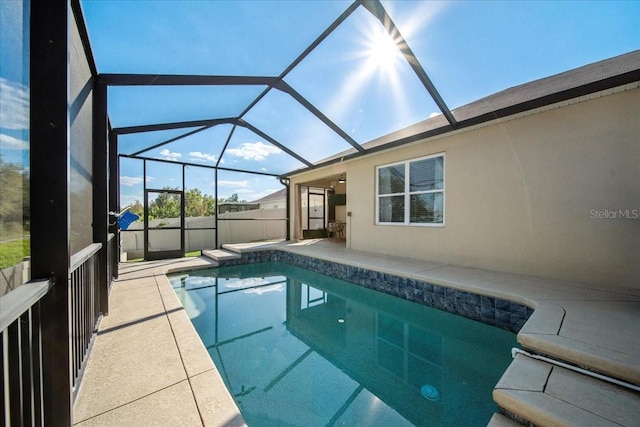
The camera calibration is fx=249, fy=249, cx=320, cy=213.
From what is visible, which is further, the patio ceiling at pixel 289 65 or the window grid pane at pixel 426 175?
the window grid pane at pixel 426 175

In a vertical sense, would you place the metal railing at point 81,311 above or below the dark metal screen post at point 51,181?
below

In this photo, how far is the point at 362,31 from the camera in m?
3.63

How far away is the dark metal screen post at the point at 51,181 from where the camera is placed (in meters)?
1.35

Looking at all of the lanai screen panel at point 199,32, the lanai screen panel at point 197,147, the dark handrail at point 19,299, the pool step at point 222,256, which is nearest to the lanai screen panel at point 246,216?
the lanai screen panel at point 197,147

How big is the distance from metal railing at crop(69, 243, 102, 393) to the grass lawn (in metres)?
0.49

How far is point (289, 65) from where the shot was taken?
4.30 m

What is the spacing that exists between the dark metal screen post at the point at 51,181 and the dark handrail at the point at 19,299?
150 millimetres

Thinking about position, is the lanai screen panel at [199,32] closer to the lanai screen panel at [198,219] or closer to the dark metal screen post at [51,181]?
the dark metal screen post at [51,181]

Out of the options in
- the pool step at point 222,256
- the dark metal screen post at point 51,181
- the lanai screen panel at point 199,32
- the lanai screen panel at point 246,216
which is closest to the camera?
the dark metal screen post at point 51,181

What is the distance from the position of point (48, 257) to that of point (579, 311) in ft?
15.5

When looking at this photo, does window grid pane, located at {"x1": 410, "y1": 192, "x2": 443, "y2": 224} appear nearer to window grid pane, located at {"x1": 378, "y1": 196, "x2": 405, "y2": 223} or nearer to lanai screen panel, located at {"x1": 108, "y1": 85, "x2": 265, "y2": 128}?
window grid pane, located at {"x1": 378, "y1": 196, "x2": 405, "y2": 223}

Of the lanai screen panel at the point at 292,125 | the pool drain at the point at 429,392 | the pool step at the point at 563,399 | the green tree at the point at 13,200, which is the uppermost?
the lanai screen panel at the point at 292,125

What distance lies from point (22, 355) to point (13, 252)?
1.59 feet

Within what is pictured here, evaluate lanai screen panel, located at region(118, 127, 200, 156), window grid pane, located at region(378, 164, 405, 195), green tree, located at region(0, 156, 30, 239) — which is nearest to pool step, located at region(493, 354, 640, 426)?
green tree, located at region(0, 156, 30, 239)
